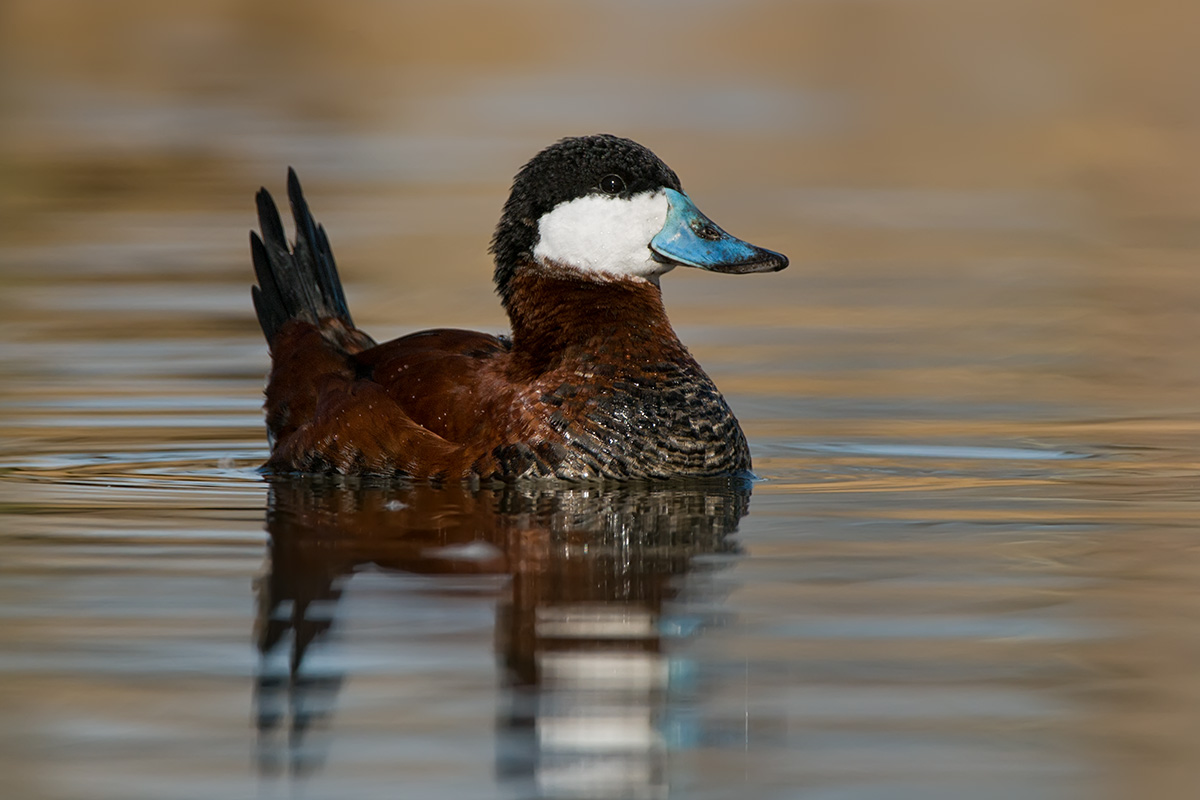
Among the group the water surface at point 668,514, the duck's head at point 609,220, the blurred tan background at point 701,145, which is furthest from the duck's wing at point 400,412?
the blurred tan background at point 701,145

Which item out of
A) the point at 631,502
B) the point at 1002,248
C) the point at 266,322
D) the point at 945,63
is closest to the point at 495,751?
the point at 631,502

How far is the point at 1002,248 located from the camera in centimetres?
1172

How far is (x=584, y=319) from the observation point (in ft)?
21.1

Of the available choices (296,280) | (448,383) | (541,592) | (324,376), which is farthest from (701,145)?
(541,592)

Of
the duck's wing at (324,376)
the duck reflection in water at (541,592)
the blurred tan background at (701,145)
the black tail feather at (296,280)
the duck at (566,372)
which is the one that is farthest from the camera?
the blurred tan background at (701,145)

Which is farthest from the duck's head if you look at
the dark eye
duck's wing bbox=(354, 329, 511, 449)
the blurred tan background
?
the blurred tan background

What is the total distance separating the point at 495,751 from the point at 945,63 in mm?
18807

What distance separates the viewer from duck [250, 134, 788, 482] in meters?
6.20

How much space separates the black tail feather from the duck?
0.83 m

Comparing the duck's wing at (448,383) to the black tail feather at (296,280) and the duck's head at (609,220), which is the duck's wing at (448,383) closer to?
the duck's head at (609,220)

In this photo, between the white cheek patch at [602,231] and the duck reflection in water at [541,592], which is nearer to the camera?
the duck reflection in water at [541,592]

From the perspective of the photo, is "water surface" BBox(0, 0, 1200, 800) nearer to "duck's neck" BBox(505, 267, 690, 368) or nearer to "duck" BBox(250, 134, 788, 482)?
"duck" BBox(250, 134, 788, 482)

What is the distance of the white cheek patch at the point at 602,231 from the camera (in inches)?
Result: 253

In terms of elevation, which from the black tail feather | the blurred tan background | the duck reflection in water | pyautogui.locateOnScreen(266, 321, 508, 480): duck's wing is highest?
the blurred tan background
